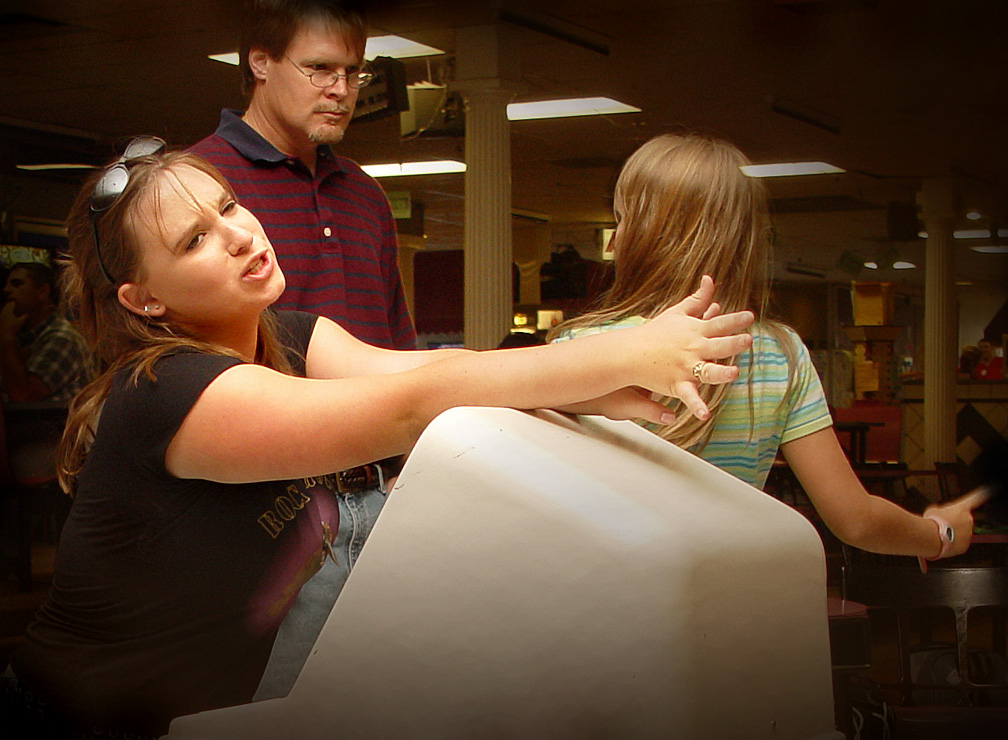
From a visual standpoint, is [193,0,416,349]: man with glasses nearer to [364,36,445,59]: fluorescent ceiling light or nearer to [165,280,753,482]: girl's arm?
[165,280,753,482]: girl's arm

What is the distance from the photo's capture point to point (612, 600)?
0.44 meters

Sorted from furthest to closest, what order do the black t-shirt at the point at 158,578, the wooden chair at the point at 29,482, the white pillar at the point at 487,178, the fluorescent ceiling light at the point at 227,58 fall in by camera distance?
the fluorescent ceiling light at the point at 227,58, the white pillar at the point at 487,178, the wooden chair at the point at 29,482, the black t-shirt at the point at 158,578

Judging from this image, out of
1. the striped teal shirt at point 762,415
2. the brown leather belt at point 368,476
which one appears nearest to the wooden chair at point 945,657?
the striped teal shirt at point 762,415

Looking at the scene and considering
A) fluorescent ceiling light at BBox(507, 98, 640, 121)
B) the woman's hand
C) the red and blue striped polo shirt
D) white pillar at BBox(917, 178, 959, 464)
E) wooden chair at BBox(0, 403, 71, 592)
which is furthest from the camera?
fluorescent ceiling light at BBox(507, 98, 640, 121)

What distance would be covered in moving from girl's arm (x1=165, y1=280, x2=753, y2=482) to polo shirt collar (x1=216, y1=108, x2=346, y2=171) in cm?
47

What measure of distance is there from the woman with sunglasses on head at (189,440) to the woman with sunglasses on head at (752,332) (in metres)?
0.30

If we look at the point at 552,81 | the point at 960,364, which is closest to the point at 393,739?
the point at 960,364

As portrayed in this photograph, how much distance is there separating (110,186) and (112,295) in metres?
0.07

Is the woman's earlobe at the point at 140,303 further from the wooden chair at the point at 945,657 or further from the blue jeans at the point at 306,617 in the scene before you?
the wooden chair at the point at 945,657

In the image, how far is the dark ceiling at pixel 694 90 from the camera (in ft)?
3.66

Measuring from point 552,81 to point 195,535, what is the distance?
171cm

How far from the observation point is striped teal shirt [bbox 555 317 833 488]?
0.84 m

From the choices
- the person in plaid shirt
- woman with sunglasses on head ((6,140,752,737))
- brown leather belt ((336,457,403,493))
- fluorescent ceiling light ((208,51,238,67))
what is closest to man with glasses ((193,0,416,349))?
brown leather belt ((336,457,403,493))

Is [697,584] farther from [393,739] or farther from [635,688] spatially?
[393,739]
